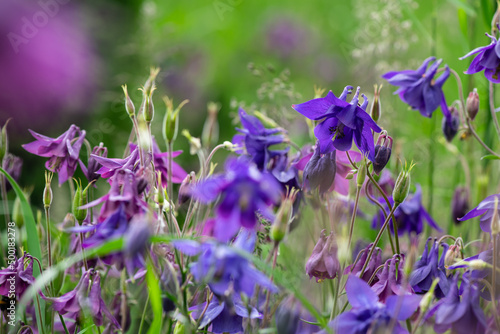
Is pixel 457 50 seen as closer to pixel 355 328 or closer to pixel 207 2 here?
pixel 207 2

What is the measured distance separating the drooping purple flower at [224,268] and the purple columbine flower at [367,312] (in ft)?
0.40

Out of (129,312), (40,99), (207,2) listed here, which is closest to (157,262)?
(129,312)

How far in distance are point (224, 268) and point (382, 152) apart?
37 centimetres

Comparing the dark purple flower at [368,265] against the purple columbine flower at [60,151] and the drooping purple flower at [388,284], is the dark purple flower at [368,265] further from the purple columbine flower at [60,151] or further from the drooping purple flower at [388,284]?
the purple columbine flower at [60,151]

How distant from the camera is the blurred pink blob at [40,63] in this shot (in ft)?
5.11

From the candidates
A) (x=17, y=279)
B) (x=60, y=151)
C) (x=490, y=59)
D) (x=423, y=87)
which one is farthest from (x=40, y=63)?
(x=490, y=59)

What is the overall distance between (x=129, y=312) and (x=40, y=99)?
1.04 meters

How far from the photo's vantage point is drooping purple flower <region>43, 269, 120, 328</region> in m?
0.77

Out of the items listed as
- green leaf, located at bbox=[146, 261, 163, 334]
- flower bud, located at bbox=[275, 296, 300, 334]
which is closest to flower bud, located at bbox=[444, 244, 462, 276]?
flower bud, located at bbox=[275, 296, 300, 334]

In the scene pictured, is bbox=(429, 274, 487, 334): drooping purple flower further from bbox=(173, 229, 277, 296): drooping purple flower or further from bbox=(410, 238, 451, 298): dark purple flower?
bbox=(173, 229, 277, 296): drooping purple flower

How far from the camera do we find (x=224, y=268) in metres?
0.57

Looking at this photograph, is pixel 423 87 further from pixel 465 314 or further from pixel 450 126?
pixel 465 314

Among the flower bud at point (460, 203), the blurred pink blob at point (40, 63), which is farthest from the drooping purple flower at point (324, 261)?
→ the blurred pink blob at point (40, 63)

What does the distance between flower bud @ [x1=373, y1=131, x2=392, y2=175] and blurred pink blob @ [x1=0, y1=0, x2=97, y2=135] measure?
0.98m
